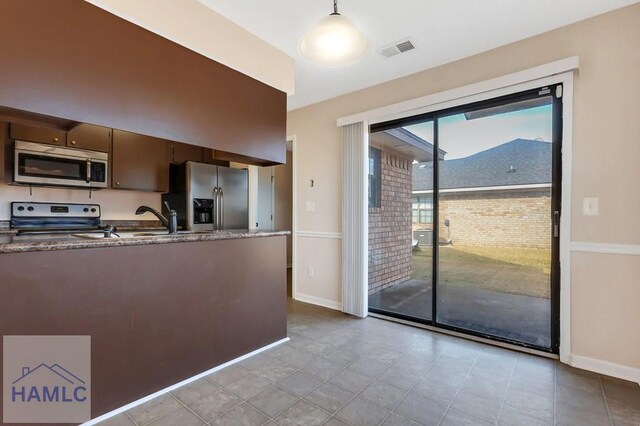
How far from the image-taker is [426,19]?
237 centimetres

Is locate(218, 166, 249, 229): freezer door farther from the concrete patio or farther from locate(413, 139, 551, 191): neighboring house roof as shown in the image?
locate(413, 139, 551, 191): neighboring house roof

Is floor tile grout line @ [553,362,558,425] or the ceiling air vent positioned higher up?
the ceiling air vent

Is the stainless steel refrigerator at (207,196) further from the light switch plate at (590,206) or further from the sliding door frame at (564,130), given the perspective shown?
the light switch plate at (590,206)

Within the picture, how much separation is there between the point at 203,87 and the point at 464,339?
10.4 ft

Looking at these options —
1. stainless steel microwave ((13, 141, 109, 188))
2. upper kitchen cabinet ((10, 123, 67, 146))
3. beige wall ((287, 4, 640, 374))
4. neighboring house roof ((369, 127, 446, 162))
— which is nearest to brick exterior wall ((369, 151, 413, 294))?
neighboring house roof ((369, 127, 446, 162))

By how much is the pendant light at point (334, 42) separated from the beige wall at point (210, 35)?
979 mm

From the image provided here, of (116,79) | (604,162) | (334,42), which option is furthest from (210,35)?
(604,162)

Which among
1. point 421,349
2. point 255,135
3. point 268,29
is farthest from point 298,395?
point 268,29

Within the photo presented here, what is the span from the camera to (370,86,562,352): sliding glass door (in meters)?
2.59

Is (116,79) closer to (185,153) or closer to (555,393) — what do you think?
(185,153)

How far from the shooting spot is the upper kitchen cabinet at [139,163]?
10.0 feet

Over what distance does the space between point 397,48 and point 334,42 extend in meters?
1.37

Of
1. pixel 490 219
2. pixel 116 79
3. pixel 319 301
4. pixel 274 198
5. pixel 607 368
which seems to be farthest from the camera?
pixel 274 198

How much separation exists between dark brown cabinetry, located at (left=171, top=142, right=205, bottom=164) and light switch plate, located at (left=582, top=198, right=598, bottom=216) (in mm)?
3692
